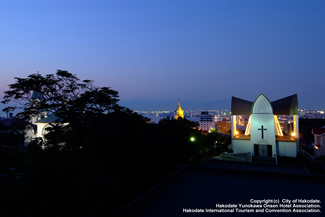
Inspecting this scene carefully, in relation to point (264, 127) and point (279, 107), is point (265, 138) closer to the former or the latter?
point (264, 127)

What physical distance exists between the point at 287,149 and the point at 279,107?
19.3 ft

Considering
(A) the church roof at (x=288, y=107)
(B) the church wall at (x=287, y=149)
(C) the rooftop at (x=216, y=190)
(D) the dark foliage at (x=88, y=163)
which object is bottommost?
(B) the church wall at (x=287, y=149)

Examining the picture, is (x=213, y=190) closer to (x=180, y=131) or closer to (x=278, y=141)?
(x=180, y=131)

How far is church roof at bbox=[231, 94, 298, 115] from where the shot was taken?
26502 millimetres

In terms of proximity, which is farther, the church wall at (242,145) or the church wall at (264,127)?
the church wall at (242,145)

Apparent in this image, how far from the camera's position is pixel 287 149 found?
24.3m

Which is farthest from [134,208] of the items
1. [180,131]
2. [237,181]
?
[180,131]

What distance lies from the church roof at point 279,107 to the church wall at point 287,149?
13.0 feet

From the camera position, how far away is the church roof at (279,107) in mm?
26502

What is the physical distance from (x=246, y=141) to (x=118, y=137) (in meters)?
21.4

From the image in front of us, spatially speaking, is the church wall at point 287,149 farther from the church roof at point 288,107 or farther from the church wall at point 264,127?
the church roof at point 288,107

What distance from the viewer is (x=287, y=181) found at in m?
7.47

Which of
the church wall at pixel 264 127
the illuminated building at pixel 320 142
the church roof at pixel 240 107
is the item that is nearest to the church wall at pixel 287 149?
the church wall at pixel 264 127

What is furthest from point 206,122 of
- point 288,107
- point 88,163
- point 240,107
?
point 88,163
